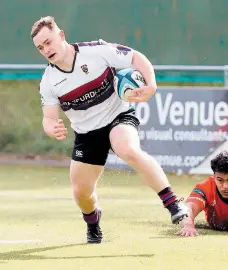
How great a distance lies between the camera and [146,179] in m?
7.55

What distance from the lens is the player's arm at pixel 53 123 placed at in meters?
7.70

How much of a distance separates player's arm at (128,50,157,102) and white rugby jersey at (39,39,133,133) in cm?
6

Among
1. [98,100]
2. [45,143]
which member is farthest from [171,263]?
[45,143]

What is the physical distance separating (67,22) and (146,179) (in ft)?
28.4

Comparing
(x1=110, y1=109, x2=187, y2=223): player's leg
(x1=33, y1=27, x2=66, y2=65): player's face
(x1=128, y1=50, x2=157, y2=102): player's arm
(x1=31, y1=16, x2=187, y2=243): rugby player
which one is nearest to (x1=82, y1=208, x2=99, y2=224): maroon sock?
(x1=31, y1=16, x2=187, y2=243): rugby player

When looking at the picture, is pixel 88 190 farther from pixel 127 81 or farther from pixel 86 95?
pixel 127 81

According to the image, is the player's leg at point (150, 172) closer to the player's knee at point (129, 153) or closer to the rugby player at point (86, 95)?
the player's knee at point (129, 153)

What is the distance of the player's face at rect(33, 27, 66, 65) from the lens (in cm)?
781

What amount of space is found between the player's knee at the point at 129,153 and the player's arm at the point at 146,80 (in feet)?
1.24

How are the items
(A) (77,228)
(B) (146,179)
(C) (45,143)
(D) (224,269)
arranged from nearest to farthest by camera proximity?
(D) (224,269) < (B) (146,179) < (A) (77,228) < (C) (45,143)

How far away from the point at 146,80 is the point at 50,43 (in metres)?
0.76

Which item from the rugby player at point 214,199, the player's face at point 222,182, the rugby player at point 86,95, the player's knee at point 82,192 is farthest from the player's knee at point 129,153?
the player's face at point 222,182

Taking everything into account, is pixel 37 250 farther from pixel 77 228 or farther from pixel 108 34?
pixel 108 34

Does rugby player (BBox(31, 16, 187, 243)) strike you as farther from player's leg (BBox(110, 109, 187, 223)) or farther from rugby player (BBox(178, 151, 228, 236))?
rugby player (BBox(178, 151, 228, 236))
